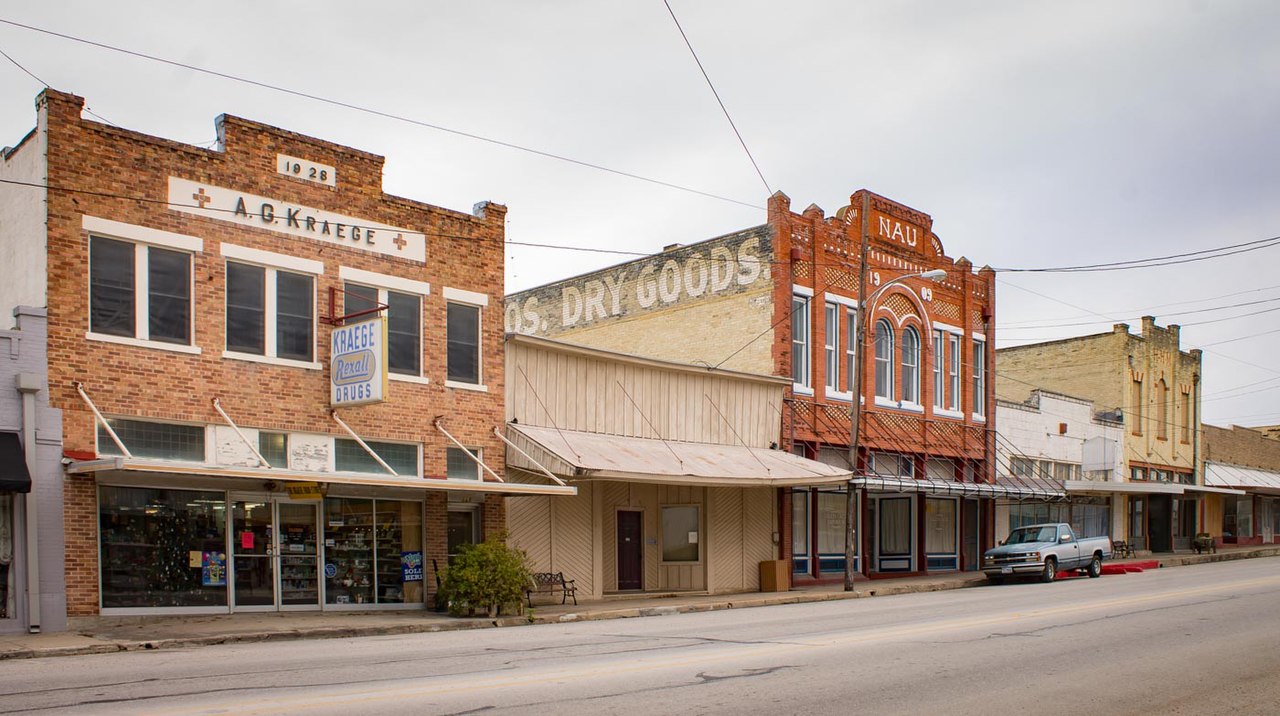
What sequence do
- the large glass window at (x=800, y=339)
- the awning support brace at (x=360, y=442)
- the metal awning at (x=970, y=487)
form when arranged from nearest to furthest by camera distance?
the awning support brace at (x=360, y=442)
the metal awning at (x=970, y=487)
the large glass window at (x=800, y=339)

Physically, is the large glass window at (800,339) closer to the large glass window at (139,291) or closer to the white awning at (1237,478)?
the large glass window at (139,291)

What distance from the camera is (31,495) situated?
51.0 ft

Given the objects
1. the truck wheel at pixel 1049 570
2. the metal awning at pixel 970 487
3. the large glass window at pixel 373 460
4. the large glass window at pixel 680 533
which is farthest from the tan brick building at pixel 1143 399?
the large glass window at pixel 373 460

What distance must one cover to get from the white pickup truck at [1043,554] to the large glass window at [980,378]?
6.18 meters

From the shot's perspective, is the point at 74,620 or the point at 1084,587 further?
the point at 1084,587

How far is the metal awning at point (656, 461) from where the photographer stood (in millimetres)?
21422

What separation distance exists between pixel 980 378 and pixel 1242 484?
932 inches

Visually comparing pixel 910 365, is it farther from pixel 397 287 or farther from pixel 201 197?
pixel 201 197

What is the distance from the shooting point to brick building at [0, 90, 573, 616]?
16406mm

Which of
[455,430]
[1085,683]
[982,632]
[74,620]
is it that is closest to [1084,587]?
[982,632]

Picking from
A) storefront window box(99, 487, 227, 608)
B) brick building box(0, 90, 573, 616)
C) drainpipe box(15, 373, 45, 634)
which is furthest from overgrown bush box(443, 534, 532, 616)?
drainpipe box(15, 373, 45, 634)

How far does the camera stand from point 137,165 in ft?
56.6

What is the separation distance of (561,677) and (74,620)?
888 centimetres

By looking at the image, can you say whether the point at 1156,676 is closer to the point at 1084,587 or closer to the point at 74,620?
the point at 74,620
